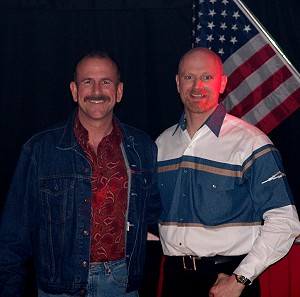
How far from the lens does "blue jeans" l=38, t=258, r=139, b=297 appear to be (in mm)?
3123

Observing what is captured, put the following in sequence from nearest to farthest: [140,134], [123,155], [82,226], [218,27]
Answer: [82,226] < [123,155] < [140,134] < [218,27]

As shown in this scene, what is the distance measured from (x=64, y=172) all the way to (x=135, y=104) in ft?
5.82

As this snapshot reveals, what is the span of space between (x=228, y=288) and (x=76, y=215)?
2.98 feet

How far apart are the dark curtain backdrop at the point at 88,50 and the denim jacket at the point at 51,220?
5.40ft

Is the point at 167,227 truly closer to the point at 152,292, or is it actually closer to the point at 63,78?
the point at 152,292

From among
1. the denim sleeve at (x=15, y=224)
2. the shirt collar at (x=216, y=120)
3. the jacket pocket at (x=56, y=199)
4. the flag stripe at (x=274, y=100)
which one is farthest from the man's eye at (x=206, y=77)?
Result: the flag stripe at (x=274, y=100)

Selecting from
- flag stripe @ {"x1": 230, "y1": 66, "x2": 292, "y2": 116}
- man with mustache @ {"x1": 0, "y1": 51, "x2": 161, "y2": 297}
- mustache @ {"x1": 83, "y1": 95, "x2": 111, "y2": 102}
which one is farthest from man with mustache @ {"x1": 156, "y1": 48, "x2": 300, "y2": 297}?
flag stripe @ {"x1": 230, "y1": 66, "x2": 292, "y2": 116}

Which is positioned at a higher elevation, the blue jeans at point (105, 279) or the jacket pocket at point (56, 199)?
the jacket pocket at point (56, 199)

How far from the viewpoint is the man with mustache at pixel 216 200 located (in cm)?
307

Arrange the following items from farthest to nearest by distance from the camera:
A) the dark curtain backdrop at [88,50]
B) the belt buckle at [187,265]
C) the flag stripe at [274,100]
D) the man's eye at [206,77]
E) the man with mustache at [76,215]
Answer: the dark curtain backdrop at [88,50] → the flag stripe at [274,100] → the man's eye at [206,77] → the belt buckle at [187,265] → the man with mustache at [76,215]

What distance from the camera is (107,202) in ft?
10.4

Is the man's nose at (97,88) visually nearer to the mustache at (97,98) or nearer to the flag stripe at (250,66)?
the mustache at (97,98)

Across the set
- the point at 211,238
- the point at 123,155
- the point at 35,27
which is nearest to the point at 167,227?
the point at 211,238

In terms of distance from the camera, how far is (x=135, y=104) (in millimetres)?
4867
